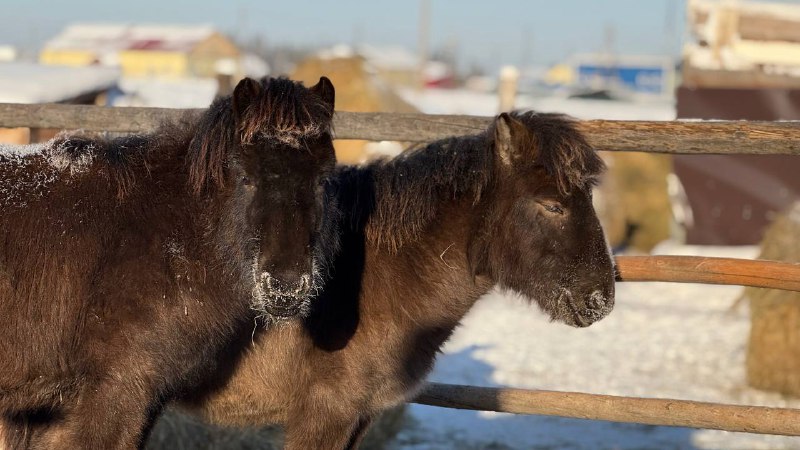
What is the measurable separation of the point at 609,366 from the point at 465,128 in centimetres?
437

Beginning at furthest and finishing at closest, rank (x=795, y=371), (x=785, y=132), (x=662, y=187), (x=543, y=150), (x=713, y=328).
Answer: (x=662, y=187) → (x=713, y=328) → (x=795, y=371) → (x=785, y=132) → (x=543, y=150)

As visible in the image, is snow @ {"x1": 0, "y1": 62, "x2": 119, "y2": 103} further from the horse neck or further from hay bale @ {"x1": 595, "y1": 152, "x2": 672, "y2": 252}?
hay bale @ {"x1": 595, "y1": 152, "x2": 672, "y2": 252}

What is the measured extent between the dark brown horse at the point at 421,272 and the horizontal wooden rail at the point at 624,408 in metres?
0.57

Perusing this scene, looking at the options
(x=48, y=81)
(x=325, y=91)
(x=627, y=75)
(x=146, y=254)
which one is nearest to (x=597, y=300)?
(x=325, y=91)

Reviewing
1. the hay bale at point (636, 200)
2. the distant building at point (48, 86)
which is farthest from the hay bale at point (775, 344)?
the hay bale at point (636, 200)

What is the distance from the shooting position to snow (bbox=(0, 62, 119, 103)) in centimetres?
918

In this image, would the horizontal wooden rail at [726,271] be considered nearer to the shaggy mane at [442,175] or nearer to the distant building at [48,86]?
the shaggy mane at [442,175]

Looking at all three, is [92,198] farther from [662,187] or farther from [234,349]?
[662,187]

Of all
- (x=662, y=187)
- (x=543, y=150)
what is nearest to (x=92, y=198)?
(x=543, y=150)

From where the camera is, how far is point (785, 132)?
475 centimetres

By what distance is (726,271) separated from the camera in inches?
191

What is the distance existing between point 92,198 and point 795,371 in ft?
21.5

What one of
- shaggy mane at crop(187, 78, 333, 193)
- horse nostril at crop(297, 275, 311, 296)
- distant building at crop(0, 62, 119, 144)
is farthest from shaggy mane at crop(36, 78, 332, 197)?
distant building at crop(0, 62, 119, 144)

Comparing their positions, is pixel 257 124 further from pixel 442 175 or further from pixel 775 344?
pixel 775 344
